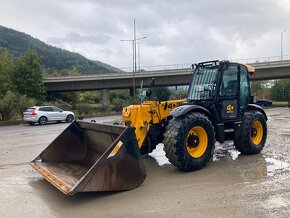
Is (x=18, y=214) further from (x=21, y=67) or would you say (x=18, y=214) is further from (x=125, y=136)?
Result: (x=21, y=67)

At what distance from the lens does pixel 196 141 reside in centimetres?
794

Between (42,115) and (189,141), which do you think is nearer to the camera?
(189,141)

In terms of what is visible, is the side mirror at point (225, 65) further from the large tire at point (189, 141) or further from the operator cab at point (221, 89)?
the large tire at point (189, 141)

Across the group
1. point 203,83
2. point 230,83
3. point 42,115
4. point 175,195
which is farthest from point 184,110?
point 42,115

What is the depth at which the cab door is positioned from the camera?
880 centimetres

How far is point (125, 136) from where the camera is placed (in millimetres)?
6363

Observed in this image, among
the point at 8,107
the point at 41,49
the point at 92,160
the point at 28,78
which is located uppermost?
the point at 41,49

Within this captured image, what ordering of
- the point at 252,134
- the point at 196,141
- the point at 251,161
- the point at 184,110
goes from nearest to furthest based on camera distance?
the point at 184,110
the point at 196,141
the point at 251,161
the point at 252,134

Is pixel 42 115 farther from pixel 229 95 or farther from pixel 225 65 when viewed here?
pixel 225 65

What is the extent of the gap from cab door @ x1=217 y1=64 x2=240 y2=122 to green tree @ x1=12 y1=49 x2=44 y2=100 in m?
40.0

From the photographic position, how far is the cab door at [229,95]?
880 cm

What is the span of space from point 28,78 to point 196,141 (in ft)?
134

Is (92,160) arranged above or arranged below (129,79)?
below

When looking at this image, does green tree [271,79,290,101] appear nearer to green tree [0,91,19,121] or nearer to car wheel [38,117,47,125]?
car wheel [38,117,47,125]
